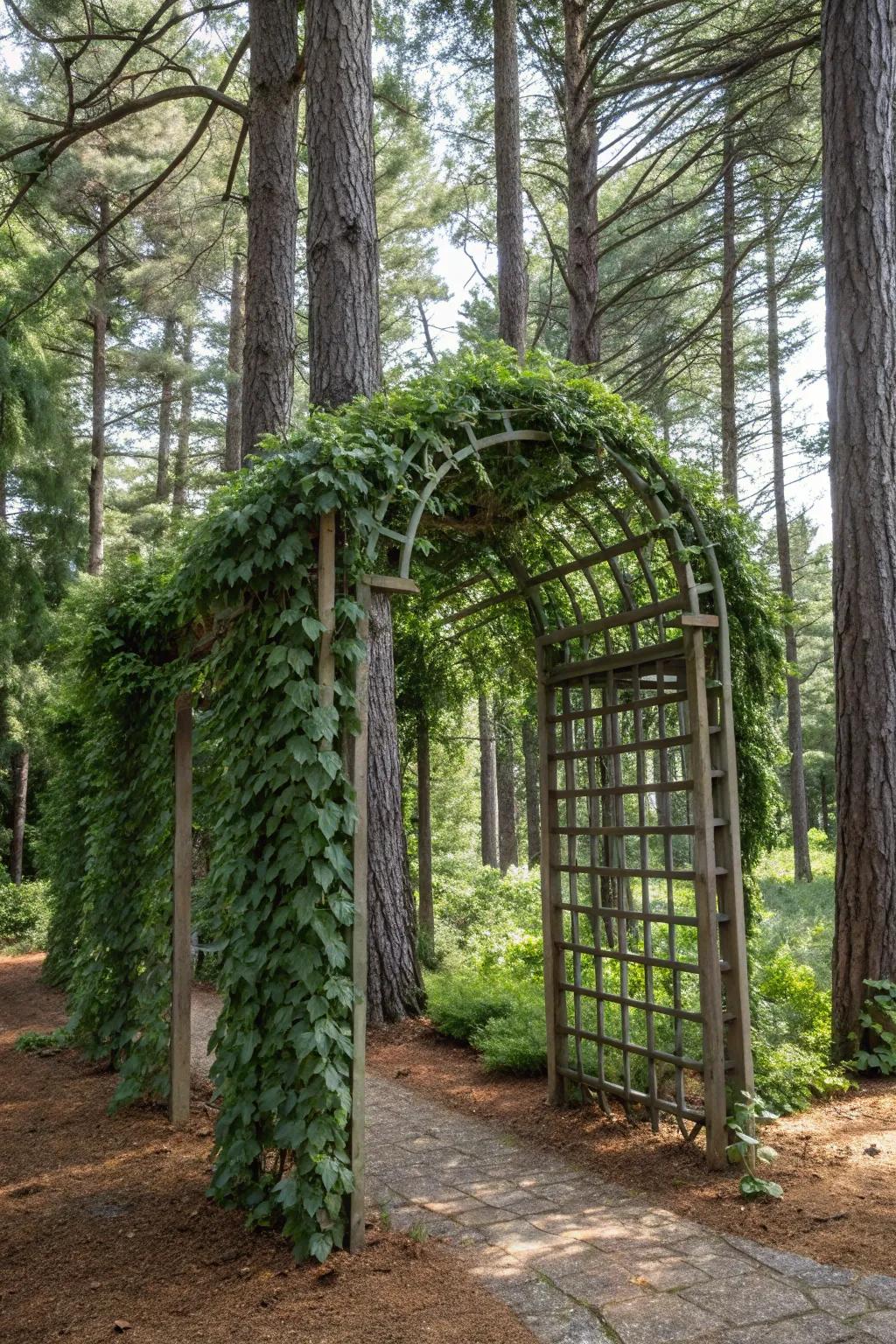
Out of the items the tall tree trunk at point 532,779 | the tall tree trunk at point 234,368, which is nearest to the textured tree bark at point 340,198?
the tall tree trunk at point 234,368

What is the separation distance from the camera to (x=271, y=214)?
7.14 meters

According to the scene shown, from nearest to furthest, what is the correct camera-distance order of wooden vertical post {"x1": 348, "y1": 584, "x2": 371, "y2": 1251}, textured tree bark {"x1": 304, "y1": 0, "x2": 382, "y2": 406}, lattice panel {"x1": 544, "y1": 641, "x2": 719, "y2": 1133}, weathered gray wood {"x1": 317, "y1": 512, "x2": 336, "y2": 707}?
wooden vertical post {"x1": 348, "y1": 584, "x2": 371, "y2": 1251} → weathered gray wood {"x1": 317, "y1": 512, "x2": 336, "y2": 707} → lattice panel {"x1": 544, "y1": 641, "x2": 719, "y2": 1133} → textured tree bark {"x1": 304, "y1": 0, "x2": 382, "y2": 406}

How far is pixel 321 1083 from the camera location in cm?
309

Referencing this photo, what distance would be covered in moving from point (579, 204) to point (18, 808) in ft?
43.2

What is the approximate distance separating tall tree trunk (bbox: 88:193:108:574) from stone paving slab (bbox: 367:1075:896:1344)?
1226 centimetres

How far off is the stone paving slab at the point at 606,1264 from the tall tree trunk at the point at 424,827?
5232 mm

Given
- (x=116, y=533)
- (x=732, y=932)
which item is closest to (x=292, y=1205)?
(x=732, y=932)

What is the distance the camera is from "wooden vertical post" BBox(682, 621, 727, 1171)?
3.88m

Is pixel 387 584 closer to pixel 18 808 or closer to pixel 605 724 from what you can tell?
pixel 605 724

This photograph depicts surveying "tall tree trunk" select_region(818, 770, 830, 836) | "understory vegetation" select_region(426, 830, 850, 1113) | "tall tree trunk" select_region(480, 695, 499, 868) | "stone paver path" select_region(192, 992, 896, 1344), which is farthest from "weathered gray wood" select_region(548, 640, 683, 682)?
"tall tree trunk" select_region(818, 770, 830, 836)

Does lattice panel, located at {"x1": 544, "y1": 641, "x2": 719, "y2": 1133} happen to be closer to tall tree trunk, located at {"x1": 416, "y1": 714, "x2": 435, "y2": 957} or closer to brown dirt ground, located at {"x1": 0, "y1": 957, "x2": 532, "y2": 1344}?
brown dirt ground, located at {"x1": 0, "y1": 957, "x2": 532, "y2": 1344}

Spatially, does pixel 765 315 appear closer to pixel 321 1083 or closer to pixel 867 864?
pixel 867 864

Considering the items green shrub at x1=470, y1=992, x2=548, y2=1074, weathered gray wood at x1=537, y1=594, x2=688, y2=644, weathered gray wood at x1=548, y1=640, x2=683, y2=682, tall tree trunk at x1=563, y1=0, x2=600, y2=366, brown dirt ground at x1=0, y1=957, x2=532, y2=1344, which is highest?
tall tree trunk at x1=563, y1=0, x2=600, y2=366

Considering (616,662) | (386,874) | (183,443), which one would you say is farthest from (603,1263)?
(183,443)
